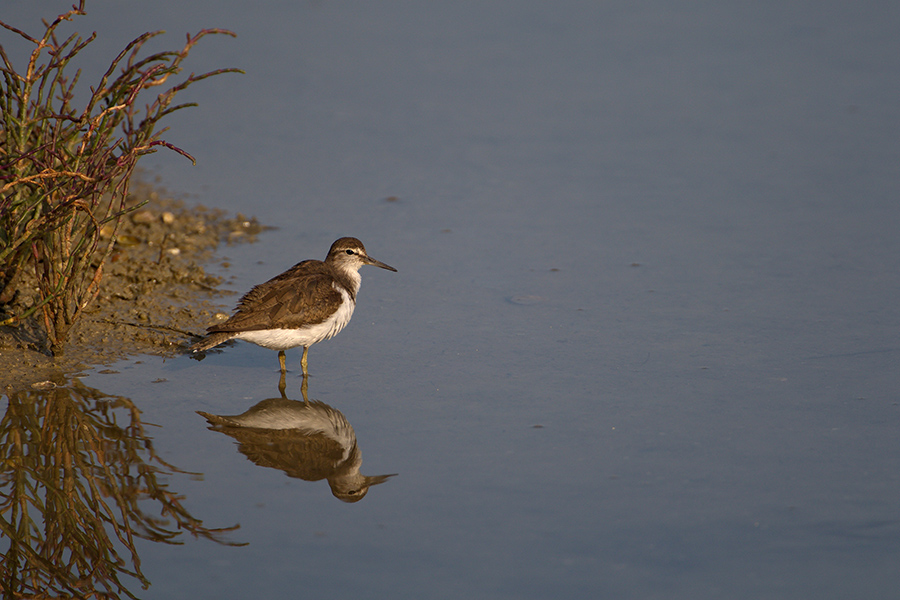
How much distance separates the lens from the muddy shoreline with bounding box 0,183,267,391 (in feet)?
23.7

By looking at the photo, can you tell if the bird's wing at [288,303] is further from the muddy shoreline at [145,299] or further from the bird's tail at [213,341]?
the muddy shoreline at [145,299]

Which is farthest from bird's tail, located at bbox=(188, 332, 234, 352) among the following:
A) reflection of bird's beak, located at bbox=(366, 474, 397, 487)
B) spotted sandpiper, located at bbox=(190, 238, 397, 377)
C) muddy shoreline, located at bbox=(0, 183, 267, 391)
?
reflection of bird's beak, located at bbox=(366, 474, 397, 487)

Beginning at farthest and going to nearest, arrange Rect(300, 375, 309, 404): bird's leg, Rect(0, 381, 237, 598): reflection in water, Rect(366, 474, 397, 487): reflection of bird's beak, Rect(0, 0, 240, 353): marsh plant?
Rect(300, 375, 309, 404): bird's leg → Rect(0, 0, 240, 353): marsh plant → Rect(366, 474, 397, 487): reflection of bird's beak → Rect(0, 381, 237, 598): reflection in water

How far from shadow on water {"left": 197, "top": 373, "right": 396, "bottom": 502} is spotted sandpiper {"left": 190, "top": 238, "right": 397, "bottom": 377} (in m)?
0.54

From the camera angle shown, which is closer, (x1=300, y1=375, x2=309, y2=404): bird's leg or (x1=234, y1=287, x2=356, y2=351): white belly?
(x1=300, y1=375, x2=309, y2=404): bird's leg

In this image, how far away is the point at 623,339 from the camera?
7695 mm

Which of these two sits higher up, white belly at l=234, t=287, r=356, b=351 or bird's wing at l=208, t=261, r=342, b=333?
bird's wing at l=208, t=261, r=342, b=333

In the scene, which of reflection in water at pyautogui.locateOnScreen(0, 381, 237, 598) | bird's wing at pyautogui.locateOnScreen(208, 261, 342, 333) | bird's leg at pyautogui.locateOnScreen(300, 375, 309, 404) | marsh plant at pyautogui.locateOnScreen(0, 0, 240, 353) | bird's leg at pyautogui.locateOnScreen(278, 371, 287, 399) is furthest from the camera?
bird's wing at pyautogui.locateOnScreen(208, 261, 342, 333)

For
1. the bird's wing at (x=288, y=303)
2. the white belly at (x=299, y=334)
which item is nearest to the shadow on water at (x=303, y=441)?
the white belly at (x=299, y=334)

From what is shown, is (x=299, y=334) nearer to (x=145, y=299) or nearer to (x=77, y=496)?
(x=145, y=299)

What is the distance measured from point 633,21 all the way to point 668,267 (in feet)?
24.5

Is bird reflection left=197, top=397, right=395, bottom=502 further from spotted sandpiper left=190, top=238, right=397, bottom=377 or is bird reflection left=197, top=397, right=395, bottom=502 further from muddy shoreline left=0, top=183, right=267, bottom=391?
muddy shoreline left=0, top=183, right=267, bottom=391

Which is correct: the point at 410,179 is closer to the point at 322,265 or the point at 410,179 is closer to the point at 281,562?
the point at 322,265

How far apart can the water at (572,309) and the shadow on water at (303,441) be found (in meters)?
0.10
